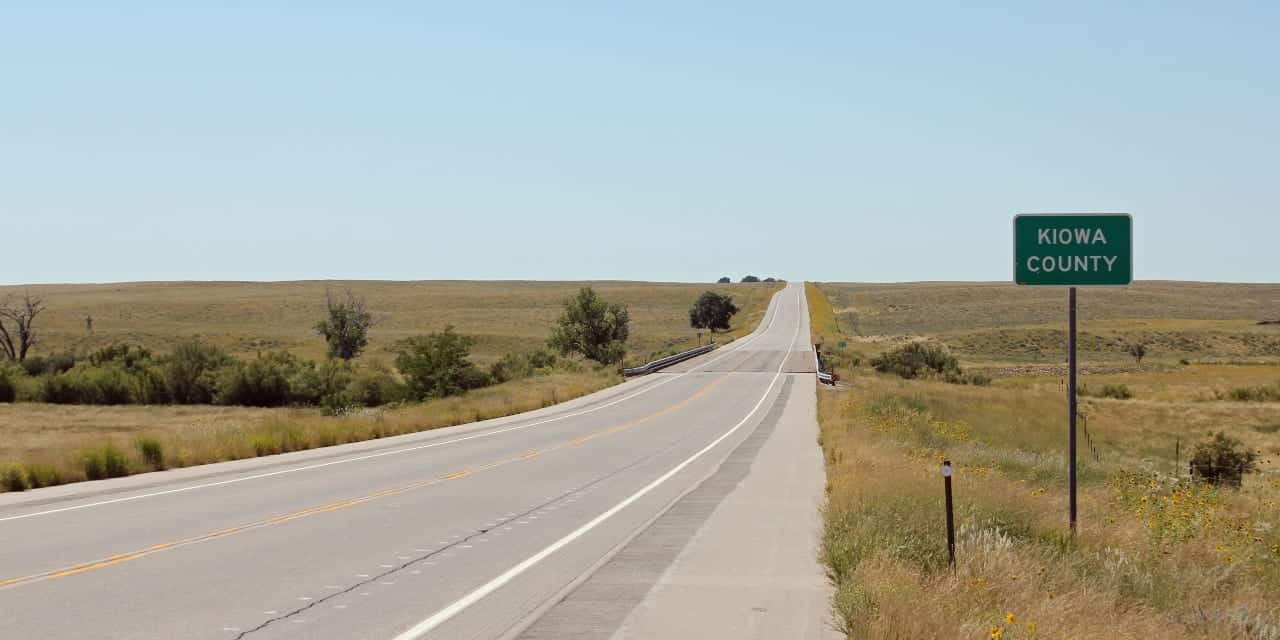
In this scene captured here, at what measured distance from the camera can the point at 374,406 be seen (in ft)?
214

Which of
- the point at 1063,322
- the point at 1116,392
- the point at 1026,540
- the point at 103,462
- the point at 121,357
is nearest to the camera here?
the point at 1026,540

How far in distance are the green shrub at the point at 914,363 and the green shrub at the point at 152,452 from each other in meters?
51.7

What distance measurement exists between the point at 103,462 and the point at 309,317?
135 metres

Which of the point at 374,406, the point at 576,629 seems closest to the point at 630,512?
the point at 576,629

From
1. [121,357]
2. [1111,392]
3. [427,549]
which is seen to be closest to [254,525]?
[427,549]

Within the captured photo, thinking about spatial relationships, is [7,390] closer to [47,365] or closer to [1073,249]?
[47,365]

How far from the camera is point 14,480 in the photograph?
17.7 m

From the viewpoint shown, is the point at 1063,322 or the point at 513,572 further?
the point at 1063,322

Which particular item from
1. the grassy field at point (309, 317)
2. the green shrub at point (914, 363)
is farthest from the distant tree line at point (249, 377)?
the grassy field at point (309, 317)

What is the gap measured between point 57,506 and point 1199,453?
1281 inches

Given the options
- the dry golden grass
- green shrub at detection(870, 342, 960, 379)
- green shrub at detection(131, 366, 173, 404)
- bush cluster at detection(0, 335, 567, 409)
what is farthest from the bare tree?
green shrub at detection(870, 342, 960, 379)

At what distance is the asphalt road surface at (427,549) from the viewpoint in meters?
8.91

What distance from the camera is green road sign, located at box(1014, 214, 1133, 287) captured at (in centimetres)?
1227

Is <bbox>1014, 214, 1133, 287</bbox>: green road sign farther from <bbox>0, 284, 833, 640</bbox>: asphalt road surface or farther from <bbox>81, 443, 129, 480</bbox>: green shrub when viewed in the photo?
<bbox>81, 443, 129, 480</bbox>: green shrub
